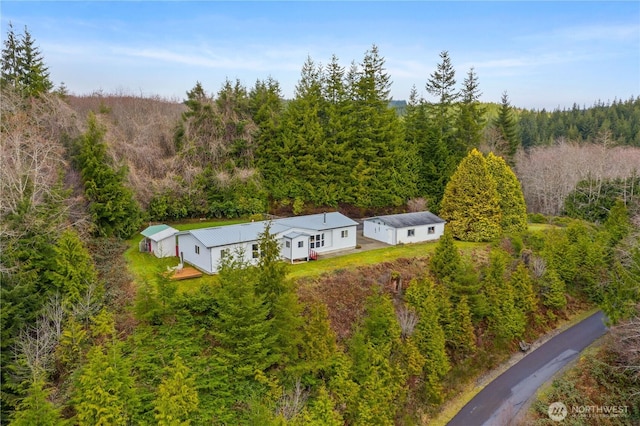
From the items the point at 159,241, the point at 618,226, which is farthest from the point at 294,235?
the point at 618,226

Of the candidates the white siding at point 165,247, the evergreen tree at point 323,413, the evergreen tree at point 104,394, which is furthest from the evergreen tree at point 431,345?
the white siding at point 165,247

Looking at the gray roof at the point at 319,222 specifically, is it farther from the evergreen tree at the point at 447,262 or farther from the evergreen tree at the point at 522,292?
the evergreen tree at the point at 522,292

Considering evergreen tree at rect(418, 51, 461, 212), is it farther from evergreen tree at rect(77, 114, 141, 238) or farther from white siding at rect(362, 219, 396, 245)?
evergreen tree at rect(77, 114, 141, 238)

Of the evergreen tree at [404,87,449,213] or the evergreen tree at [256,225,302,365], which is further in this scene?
the evergreen tree at [404,87,449,213]

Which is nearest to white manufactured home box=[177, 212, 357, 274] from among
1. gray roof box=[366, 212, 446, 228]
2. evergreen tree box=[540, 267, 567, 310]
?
gray roof box=[366, 212, 446, 228]

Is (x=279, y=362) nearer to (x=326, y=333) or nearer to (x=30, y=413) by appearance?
(x=326, y=333)

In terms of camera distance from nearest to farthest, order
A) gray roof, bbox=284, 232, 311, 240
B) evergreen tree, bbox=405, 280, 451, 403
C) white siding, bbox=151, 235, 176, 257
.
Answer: evergreen tree, bbox=405, 280, 451, 403 < white siding, bbox=151, 235, 176, 257 < gray roof, bbox=284, 232, 311, 240
